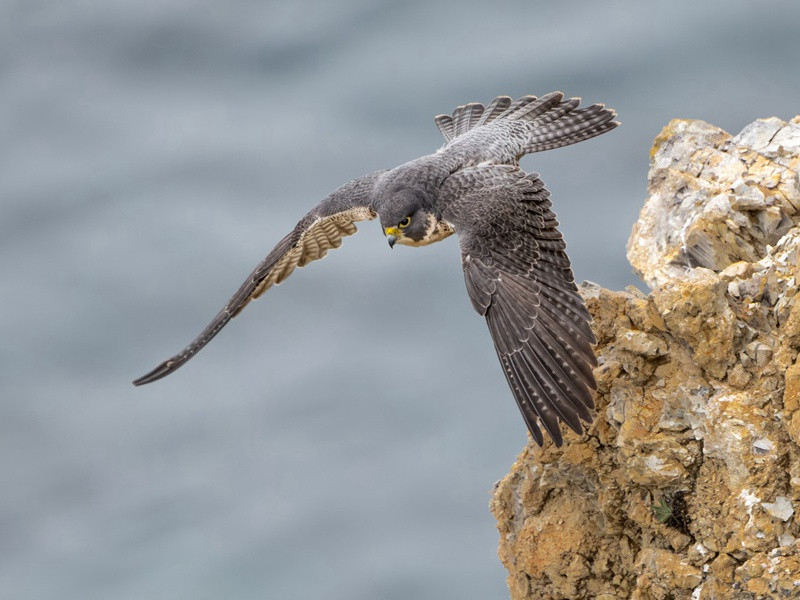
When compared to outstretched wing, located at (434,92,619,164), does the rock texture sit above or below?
below

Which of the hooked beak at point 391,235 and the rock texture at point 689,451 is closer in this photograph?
the rock texture at point 689,451

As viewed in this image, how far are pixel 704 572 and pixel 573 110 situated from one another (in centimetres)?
577

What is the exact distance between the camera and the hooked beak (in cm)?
1119

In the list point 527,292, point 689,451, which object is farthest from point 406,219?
point 689,451

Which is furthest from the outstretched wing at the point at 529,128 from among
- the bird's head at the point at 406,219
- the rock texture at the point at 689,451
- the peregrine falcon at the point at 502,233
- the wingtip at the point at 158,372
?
the wingtip at the point at 158,372

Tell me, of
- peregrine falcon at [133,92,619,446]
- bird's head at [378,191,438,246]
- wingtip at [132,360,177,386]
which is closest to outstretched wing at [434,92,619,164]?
peregrine falcon at [133,92,619,446]

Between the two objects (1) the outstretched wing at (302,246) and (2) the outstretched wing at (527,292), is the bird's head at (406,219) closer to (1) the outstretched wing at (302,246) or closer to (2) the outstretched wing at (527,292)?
(2) the outstretched wing at (527,292)

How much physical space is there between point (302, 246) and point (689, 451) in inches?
214

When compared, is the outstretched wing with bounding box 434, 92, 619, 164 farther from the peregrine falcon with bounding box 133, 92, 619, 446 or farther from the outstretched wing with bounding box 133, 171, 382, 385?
the outstretched wing with bounding box 133, 171, 382, 385

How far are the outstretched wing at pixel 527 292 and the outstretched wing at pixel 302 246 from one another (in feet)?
4.42

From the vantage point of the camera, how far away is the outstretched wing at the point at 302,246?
11.6 m

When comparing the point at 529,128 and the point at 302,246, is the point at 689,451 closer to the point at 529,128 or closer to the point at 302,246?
the point at 529,128

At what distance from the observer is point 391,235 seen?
1122cm

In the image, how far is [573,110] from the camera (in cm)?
1280
